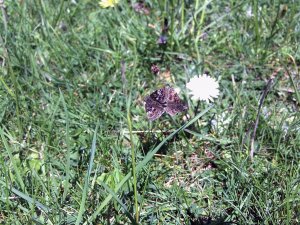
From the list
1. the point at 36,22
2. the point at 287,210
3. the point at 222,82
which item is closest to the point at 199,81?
the point at 222,82

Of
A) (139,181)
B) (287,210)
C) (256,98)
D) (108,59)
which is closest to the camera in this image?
(287,210)

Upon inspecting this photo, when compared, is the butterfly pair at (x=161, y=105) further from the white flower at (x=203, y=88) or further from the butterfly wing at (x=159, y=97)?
the white flower at (x=203, y=88)

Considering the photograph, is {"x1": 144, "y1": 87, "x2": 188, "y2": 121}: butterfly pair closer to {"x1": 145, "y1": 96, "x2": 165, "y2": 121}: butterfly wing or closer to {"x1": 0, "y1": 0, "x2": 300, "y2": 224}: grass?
{"x1": 145, "y1": 96, "x2": 165, "y2": 121}: butterfly wing

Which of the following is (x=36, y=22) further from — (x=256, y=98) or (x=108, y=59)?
Answer: (x=256, y=98)

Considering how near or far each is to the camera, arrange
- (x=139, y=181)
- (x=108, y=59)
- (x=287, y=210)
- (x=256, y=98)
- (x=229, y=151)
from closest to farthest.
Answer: (x=287, y=210) < (x=139, y=181) < (x=229, y=151) < (x=256, y=98) < (x=108, y=59)

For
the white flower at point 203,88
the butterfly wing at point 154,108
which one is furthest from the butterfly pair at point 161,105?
the white flower at point 203,88
